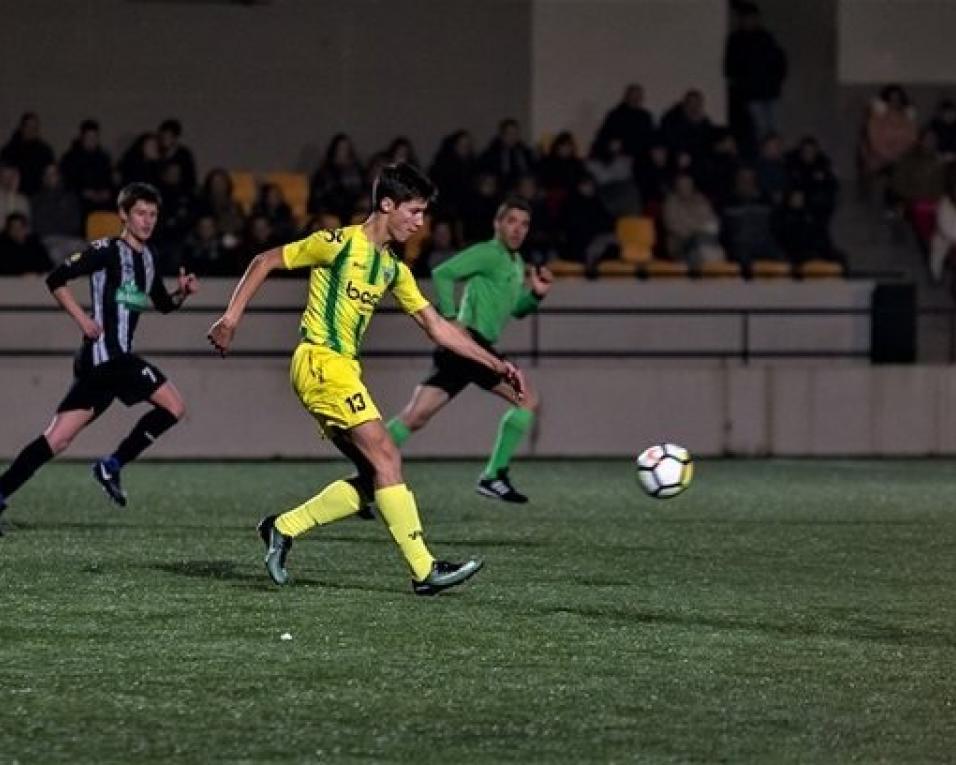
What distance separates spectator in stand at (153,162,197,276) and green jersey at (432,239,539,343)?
16.8ft

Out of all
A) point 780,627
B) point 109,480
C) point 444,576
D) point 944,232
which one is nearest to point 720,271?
point 944,232

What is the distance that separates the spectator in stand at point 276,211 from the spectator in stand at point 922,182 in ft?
20.5

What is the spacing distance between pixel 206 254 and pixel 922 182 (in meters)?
7.13

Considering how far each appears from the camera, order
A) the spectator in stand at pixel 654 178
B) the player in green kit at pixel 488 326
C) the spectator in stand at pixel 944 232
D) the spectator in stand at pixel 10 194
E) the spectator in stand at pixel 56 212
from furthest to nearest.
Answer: the spectator in stand at pixel 944 232 < the spectator in stand at pixel 654 178 < the spectator in stand at pixel 56 212 < the spectator in stand at pixel 10 194 < the player in green kit at pixel 488 326

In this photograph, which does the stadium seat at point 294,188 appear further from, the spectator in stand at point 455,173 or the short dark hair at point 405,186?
the short dark hair at point 405,186

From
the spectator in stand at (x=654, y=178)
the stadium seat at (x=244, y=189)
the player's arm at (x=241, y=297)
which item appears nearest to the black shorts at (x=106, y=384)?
the player's arm at (x=241, y=297)

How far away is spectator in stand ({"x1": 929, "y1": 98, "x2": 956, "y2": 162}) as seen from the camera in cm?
2184

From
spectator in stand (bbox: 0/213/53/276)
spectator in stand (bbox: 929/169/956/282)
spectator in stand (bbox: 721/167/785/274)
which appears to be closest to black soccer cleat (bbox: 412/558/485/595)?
spectator in stand (bbox: 0/213/53/276)

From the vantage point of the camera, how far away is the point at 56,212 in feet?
63.1

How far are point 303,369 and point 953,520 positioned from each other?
5.52 metres

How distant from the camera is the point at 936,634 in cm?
849

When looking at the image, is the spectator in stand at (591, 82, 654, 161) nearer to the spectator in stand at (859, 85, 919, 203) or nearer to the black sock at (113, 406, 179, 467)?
the spectator in stand at (859, 85, 919, 203)

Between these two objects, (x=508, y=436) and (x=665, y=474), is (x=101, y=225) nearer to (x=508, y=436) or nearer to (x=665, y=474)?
(x=508, y=436)

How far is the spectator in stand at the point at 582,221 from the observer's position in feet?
65.5
